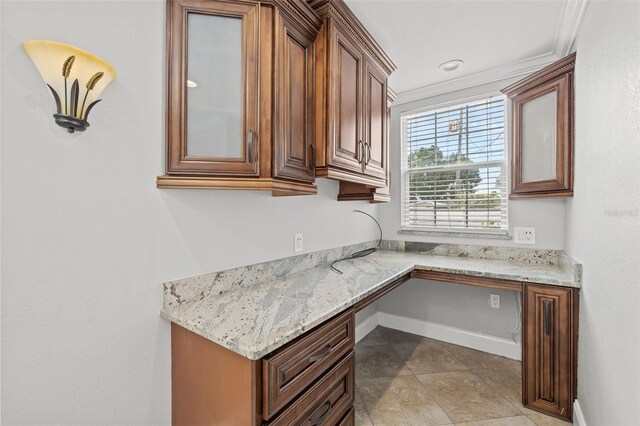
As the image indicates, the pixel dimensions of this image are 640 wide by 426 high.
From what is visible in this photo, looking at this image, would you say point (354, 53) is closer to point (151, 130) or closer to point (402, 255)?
point (151, 130)

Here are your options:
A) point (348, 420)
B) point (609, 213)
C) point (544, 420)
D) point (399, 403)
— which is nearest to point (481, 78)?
point (609, 213)

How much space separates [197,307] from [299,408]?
60 cm

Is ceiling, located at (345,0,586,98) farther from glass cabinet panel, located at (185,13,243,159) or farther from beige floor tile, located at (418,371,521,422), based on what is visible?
beige floor tile, located at (418,371,521,422)

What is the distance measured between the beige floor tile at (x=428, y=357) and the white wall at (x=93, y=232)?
1.89 meters

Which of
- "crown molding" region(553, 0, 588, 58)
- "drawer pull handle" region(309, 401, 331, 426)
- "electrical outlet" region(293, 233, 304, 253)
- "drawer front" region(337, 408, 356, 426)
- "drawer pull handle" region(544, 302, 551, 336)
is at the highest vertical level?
"crown molding" region(553, 0, 588, 58)

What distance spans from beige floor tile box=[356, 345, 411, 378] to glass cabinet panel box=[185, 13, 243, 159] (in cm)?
199

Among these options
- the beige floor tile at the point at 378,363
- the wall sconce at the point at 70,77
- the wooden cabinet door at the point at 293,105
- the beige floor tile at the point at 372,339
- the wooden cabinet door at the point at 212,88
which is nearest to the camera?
the wall sconce at the point at 70,77

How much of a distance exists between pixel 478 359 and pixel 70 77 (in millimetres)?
3138

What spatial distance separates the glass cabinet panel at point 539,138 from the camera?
79.8 inches

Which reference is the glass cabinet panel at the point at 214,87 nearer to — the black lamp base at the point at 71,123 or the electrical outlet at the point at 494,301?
the black lamp base at the point at 71,123

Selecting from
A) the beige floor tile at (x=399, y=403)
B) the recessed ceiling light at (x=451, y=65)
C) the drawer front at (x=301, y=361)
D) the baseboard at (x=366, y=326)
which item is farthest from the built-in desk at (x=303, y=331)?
the recessed ceiling light at (x=451, y=65)

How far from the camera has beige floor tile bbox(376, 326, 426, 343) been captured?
281 cm

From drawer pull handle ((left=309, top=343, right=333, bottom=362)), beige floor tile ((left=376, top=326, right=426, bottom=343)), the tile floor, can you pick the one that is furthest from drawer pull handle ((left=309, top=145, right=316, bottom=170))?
beige floor tile ((left=376, top=326, right=426, bottom=343))

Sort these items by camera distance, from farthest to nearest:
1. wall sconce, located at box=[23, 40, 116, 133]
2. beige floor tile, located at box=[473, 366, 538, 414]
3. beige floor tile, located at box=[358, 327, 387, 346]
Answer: beige floor tile, located at box=[358, 327, 387, 346]
beige floor tile, located at box=[473, 366, 538, 414]
wall sconce, located at box=[23, 40, 116, 133]
